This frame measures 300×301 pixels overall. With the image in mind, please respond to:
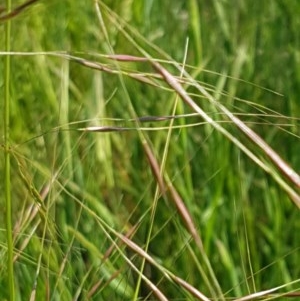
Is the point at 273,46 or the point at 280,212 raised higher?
the point at 273,46

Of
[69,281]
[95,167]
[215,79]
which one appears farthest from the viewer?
[215,79]

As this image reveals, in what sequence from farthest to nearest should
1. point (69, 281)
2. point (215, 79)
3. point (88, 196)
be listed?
point (215, 79), point (88, 196), point (69, 281)

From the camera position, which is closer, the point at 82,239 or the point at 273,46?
the point at 82,239

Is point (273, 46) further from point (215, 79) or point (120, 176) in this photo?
point (120, 176)

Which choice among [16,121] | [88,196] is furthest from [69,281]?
[16,121]

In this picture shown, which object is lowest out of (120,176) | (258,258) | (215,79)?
(258,258)

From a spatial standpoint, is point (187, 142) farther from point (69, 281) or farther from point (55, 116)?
point (69, 281)
